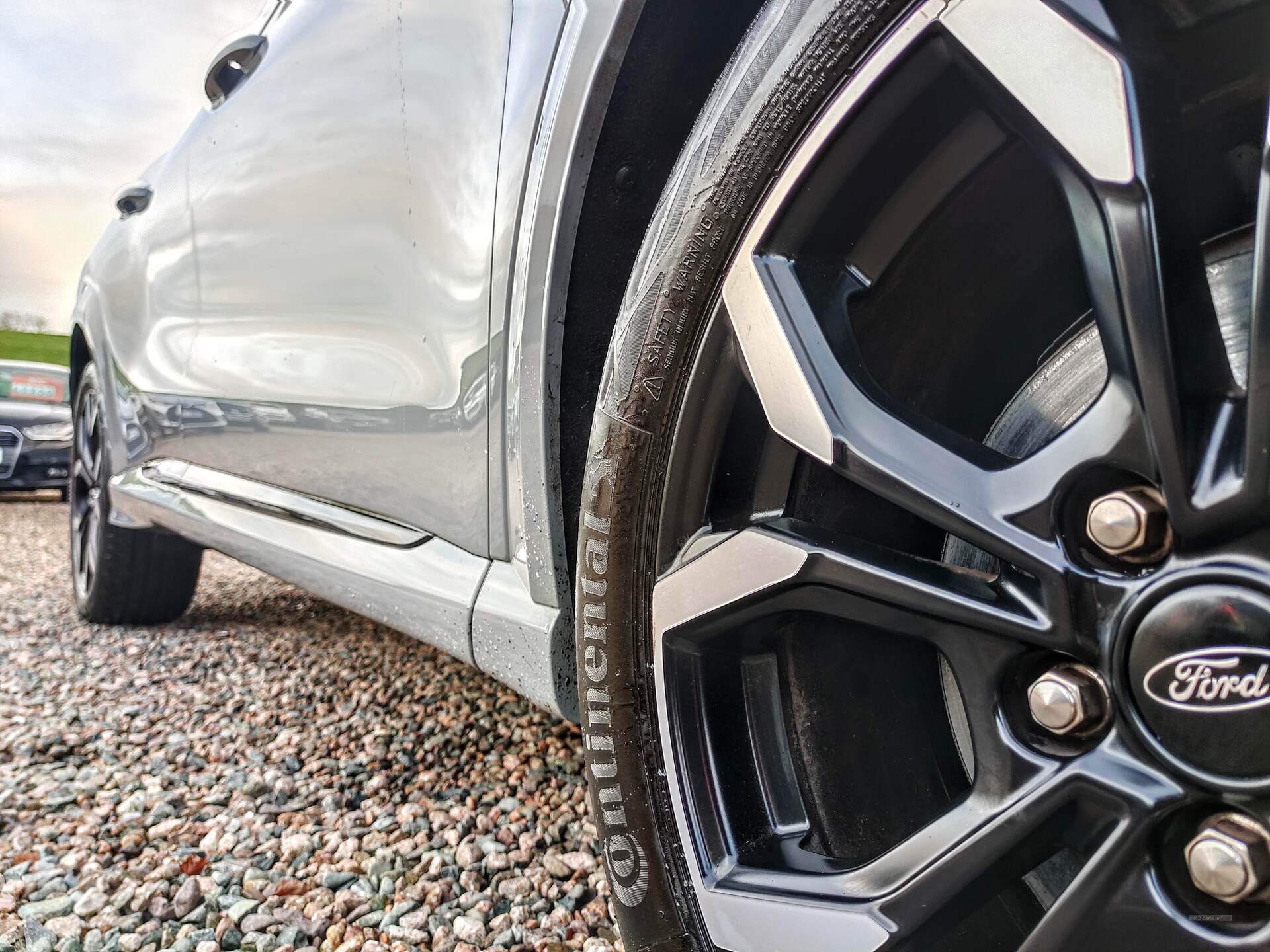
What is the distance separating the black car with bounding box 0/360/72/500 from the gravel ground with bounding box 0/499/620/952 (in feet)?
17.2

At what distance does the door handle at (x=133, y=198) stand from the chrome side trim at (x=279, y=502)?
657 mm

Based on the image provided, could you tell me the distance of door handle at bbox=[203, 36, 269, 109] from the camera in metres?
1.68

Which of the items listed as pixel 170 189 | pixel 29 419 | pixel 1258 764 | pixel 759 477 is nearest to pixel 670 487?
pixel 759 477

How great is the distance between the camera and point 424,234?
114 centimetres

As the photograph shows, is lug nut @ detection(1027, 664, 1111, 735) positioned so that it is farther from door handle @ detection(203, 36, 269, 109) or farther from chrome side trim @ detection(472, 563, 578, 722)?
door handle @ detection(203, 36, 269, 109)

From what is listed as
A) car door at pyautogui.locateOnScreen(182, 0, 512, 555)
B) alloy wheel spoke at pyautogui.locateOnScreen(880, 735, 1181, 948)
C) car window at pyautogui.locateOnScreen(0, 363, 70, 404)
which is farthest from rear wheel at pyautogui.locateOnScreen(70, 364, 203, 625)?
car window at pyautogui.locateOnScreen(0, 363, 70, 404)

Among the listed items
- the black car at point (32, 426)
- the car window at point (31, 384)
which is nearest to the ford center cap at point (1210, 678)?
the black car at point (32, 426)

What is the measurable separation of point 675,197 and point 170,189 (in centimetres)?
173

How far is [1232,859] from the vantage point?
50 cm

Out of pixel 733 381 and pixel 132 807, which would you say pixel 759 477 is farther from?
pixel 132 807

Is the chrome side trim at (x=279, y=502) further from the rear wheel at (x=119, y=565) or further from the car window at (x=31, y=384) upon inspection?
the car window at (x=31, y=384)

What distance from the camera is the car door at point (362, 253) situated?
1.08 metres

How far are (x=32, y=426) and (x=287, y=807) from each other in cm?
664

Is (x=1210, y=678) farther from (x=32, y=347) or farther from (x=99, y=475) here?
(x=32, y=347)
